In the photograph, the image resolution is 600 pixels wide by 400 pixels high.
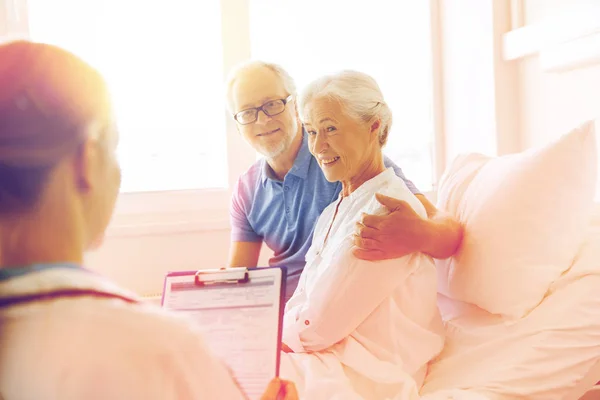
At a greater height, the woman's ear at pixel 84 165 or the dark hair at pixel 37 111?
the dark hair at pixel 37 111

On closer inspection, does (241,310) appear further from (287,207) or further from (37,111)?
(287,207)

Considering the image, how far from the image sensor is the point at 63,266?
1.21ft

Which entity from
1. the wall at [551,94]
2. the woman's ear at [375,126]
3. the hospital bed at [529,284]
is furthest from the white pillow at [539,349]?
the wall at [551,94]

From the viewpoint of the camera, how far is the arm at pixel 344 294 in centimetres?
111

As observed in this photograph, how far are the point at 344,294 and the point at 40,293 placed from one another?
804 mm

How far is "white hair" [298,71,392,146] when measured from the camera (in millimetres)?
1241

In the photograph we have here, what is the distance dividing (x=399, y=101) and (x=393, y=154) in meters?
0.24

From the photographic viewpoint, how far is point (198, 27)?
229 centimetres

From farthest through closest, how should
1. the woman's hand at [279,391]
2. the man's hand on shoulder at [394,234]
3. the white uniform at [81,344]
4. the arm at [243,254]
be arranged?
the arm at [243,254] → the man's hand on shoulder at [394,234] → the woman's hand at [279,391] → the white uniform at [81,344]

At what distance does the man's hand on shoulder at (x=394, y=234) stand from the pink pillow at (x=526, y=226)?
12 cm

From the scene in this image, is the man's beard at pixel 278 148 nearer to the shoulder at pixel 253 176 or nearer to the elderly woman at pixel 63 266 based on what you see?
the shoulder at pixel 253 176

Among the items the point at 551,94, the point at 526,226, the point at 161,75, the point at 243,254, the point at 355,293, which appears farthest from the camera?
the point at 161,75

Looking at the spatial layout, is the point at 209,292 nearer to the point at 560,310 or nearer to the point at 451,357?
the point at 451,357

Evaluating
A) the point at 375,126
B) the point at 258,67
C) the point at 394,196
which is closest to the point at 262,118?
the point at 258,67
